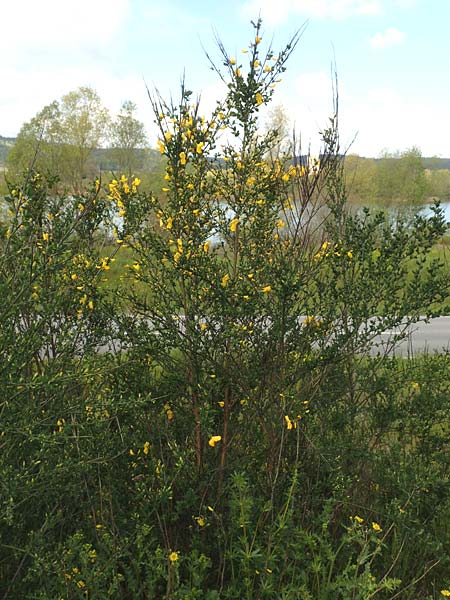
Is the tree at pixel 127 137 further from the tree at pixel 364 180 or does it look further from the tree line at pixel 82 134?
the tree at pixel 364 180

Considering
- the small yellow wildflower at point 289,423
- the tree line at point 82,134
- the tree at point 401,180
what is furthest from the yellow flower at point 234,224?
the tree at point 401,180

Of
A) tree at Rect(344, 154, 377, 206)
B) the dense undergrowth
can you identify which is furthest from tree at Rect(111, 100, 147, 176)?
the dense undergrowth

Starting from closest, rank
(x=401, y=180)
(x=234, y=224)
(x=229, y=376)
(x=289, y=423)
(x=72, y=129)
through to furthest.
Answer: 1. (x=289, y=423)
2. (x=229, y=376)
3. (x=234, y=224)
4. (x=72, y=129)
5. (x=401, y=180)

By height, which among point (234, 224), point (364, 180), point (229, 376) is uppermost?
point (364, 180)

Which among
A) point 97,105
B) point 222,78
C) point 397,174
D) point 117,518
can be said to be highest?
point 97,105

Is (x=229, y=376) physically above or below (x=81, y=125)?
below

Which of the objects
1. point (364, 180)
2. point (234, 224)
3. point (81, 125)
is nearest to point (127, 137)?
point (81, 125)

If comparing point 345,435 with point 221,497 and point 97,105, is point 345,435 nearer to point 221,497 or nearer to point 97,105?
point 221,497

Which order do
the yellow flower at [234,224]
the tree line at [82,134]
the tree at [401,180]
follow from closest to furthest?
the yellow flower at [234,224] < the tree line at [82,134] < the tree at [401,180]

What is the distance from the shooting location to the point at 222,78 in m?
3.30

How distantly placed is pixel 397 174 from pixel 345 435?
34614 mm

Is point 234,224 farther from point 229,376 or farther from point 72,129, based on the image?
point 72,129

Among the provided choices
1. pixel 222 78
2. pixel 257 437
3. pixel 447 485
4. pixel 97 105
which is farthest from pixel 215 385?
pixel 97 105

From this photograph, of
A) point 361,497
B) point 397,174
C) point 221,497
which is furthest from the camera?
point 397,174
